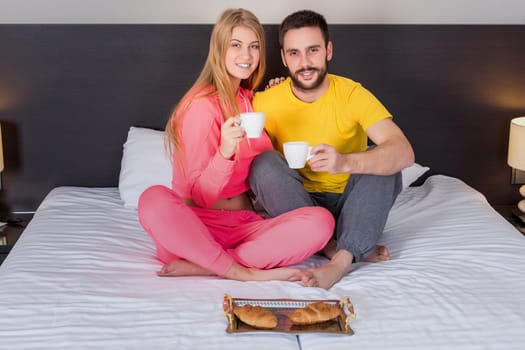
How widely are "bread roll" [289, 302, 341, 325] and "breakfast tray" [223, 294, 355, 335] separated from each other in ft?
0.04

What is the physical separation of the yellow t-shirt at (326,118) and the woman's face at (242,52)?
0.24 m

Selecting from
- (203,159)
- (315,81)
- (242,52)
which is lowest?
(203,159)

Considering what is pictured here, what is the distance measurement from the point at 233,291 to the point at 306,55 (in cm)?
86

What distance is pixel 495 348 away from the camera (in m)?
1.83

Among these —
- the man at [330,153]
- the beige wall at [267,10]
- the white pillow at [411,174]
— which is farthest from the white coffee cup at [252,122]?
the beige wall at [267,10]

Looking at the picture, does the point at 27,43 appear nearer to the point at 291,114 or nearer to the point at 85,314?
the point at 291,114

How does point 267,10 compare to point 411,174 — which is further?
point 267,10

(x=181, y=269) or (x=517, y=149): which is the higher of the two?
(x=517, y=149)

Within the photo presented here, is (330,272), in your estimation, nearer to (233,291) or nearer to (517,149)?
(233,291)

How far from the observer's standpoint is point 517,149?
3207 millimetres

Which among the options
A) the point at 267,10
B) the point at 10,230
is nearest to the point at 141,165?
the point at 10,230

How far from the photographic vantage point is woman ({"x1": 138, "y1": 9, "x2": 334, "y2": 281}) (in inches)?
89.4

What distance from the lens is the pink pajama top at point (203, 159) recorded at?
235 cm

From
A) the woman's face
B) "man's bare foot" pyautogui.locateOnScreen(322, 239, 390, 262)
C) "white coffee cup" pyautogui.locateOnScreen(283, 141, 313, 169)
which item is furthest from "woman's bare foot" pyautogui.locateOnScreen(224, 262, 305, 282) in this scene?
the woman's face
